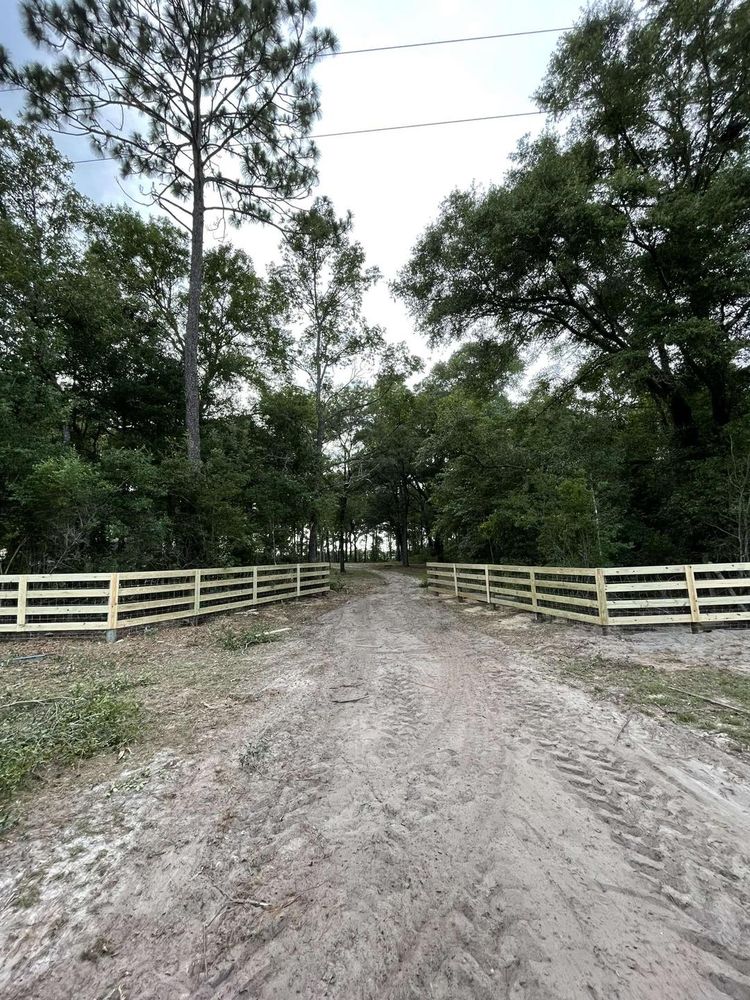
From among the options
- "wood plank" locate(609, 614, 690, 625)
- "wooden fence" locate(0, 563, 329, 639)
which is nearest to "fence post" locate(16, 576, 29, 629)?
"wooden fence" locate(0, 563, 329, 639)

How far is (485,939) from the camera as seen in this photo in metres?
1.34

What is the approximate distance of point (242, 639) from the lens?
243 inches

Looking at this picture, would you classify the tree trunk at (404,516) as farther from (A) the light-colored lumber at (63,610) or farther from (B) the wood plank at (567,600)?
(A) the light-colored lumber at (63,610)

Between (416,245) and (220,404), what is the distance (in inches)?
328

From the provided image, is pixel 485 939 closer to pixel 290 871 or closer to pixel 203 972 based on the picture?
pixel 290 871

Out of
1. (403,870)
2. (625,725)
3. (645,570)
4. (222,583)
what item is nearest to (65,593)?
(222,583)

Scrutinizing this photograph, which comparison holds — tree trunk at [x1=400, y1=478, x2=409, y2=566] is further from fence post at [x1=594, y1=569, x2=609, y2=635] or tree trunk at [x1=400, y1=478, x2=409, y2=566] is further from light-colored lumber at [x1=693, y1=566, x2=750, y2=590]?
light-colored lumber at [x1=693, y1=566, x2=750, y2=590]

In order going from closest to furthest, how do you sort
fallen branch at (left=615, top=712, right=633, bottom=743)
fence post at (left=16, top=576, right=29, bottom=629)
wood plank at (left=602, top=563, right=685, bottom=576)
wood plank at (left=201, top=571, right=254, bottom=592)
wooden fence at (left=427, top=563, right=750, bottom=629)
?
fallen branch at (left=615, top=712, right=633, bottom=743)
wood plank at (left=602, top=563, right=685, bottom=576)
wooden fence at (left=427, top=563, right=750, bottom=629)
fence post at (left=16, top=576, right=29, bottom=629)
wood plank at (left=201, top=571, right=254, bottom=592)

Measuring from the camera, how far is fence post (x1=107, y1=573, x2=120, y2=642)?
603 centimetres

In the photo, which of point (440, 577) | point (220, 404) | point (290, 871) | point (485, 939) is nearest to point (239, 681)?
point (290, 871)

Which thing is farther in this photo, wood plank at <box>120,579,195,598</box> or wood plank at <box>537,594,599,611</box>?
wood plank at <box>120,579,195,598</box>

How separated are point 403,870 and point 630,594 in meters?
7.28

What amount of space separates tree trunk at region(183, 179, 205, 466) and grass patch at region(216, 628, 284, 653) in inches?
186

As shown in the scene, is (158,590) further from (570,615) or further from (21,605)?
(570,615)
